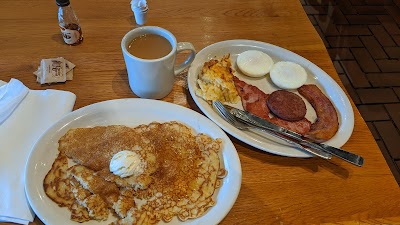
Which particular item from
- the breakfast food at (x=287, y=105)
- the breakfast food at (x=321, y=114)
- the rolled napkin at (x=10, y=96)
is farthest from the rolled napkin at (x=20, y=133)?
the breakfast food at (x=321, y=114)

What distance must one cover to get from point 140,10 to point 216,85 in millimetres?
497

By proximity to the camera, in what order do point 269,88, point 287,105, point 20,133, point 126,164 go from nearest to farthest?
1. point 126,164
2. point 20,133
3. point 287,105
4. point 269,88

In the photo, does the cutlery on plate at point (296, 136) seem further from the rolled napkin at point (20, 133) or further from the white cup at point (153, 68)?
the rolled napkin at point (20, 133)

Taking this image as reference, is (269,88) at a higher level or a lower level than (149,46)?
lower

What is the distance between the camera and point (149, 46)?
115 centimetres

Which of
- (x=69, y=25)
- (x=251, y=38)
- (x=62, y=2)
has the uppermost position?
(x=62, y=2)

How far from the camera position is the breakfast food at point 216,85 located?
1205 millimetres

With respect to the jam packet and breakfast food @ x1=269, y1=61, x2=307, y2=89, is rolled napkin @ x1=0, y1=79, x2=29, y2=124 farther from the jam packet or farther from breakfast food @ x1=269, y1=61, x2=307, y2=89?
breakfast food @ x1=269, y1=61, x2=307, y2=89

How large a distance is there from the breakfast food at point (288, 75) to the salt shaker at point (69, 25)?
75cm

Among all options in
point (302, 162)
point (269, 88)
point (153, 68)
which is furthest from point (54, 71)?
point (302, 162)

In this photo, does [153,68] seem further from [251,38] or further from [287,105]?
[251,38]

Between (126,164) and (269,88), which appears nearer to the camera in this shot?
(126,164)

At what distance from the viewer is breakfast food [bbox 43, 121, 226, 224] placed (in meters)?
0.93

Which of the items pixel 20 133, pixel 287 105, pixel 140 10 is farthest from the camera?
pixel 140 10
